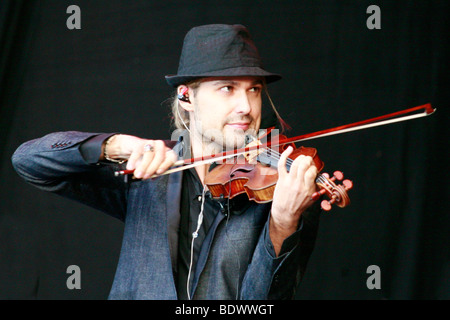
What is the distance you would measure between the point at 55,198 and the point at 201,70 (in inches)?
48.5

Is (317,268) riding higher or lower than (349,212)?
lower

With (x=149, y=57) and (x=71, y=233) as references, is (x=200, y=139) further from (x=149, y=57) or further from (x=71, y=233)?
(x=71, y=233)

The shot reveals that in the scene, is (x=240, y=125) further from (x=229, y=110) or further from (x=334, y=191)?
(x=334, y=191)

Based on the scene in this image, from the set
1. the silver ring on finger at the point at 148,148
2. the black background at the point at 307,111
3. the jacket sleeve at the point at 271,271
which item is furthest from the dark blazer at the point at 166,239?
the black background at the point at 307,111

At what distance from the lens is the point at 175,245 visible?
1.96 metres

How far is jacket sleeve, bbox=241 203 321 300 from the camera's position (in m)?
1.85

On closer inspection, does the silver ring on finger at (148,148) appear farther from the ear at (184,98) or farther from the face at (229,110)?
the ear at (184,98)

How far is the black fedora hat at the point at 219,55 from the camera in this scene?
2012 mm

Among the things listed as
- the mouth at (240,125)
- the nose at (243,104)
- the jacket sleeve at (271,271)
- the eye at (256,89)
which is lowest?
the jacket sleeve at (271,271)

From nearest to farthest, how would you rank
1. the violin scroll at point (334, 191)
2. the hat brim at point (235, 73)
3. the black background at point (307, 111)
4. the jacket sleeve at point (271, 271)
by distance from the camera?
the violin scroll at point (334, 191)
the jacket sleeve at point (271, 271)
the hat brim at point (235, 73)
the black background at point (307, 111)

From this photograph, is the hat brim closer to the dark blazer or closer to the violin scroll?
the dark blazer

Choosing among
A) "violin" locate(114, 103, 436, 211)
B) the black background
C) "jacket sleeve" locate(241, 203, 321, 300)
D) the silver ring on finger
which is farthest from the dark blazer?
the black background

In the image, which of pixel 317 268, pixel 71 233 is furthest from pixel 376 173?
pixel 71 233

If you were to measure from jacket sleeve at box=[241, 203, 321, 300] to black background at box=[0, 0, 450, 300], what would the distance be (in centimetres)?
99
